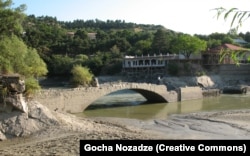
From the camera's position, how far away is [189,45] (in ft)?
271

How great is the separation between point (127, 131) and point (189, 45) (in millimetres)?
59136

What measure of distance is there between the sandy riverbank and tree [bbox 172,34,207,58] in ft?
153

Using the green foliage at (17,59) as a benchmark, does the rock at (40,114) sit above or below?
below

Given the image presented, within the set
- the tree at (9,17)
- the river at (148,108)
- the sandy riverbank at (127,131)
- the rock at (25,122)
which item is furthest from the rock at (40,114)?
the river at (148,108)

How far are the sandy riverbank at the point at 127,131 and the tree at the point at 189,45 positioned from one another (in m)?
46.7

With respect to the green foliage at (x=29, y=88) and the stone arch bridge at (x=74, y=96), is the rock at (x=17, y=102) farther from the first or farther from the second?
the stone arch bridge at (x=74, y=96)

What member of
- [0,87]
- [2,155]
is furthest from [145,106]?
[2,155]

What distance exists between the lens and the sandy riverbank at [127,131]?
778 inches

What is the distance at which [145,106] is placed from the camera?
148 ft

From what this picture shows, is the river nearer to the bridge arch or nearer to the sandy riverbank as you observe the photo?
the bridge arch

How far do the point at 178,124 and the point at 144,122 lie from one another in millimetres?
2955

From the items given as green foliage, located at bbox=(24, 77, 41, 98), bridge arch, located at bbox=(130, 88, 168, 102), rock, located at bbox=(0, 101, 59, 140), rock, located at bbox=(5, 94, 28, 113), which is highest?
green foliage, located at bbox=(24, 77, 41, 98)

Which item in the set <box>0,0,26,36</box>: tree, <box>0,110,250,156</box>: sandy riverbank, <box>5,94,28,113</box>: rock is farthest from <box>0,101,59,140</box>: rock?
<box>0,0,26,36</box>: tree

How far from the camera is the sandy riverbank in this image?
19766 mm
